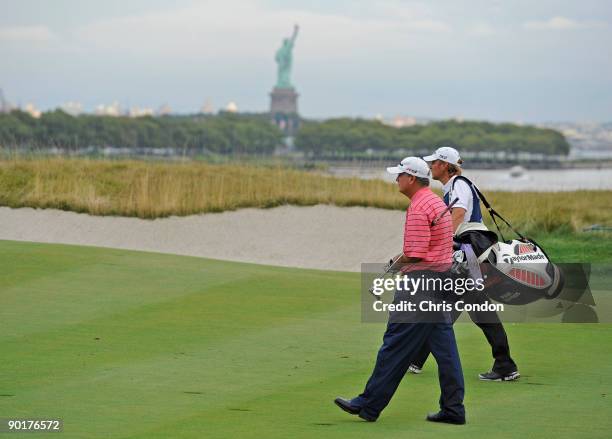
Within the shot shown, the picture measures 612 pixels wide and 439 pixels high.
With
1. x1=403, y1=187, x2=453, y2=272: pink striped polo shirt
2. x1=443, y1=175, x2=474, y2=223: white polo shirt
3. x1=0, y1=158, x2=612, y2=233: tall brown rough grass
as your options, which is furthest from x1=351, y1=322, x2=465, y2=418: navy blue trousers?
x1=0, y1=158, x2=612, y2=233: tall brown rough grass

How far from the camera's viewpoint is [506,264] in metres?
9.73

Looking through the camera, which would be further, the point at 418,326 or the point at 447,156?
the point at 447,156

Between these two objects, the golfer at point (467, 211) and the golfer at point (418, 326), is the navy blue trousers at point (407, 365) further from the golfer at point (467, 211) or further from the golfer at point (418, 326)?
the golfer at point (467, 211)

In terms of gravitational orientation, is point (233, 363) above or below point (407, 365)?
below

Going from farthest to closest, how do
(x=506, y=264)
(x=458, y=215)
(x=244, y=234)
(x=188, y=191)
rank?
(x=188, y=191) < (x=244, y=234) < (x=506, y=264) < (x=458, y=215)

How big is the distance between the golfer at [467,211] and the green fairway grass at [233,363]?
0.14 meters

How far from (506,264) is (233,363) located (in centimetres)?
259

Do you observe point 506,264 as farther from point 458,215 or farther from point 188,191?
point 188,191

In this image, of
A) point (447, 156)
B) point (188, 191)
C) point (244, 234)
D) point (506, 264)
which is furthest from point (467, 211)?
point (188, 191)

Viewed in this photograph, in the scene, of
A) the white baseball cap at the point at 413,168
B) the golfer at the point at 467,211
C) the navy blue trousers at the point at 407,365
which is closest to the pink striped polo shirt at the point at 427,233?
the white baseball cap at the point at 413,168

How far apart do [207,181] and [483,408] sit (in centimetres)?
2572

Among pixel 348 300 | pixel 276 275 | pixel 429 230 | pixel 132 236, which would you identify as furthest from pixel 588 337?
pixel 132 236

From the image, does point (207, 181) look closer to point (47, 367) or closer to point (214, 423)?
point (47, 367)

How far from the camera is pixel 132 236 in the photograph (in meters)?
29.5
